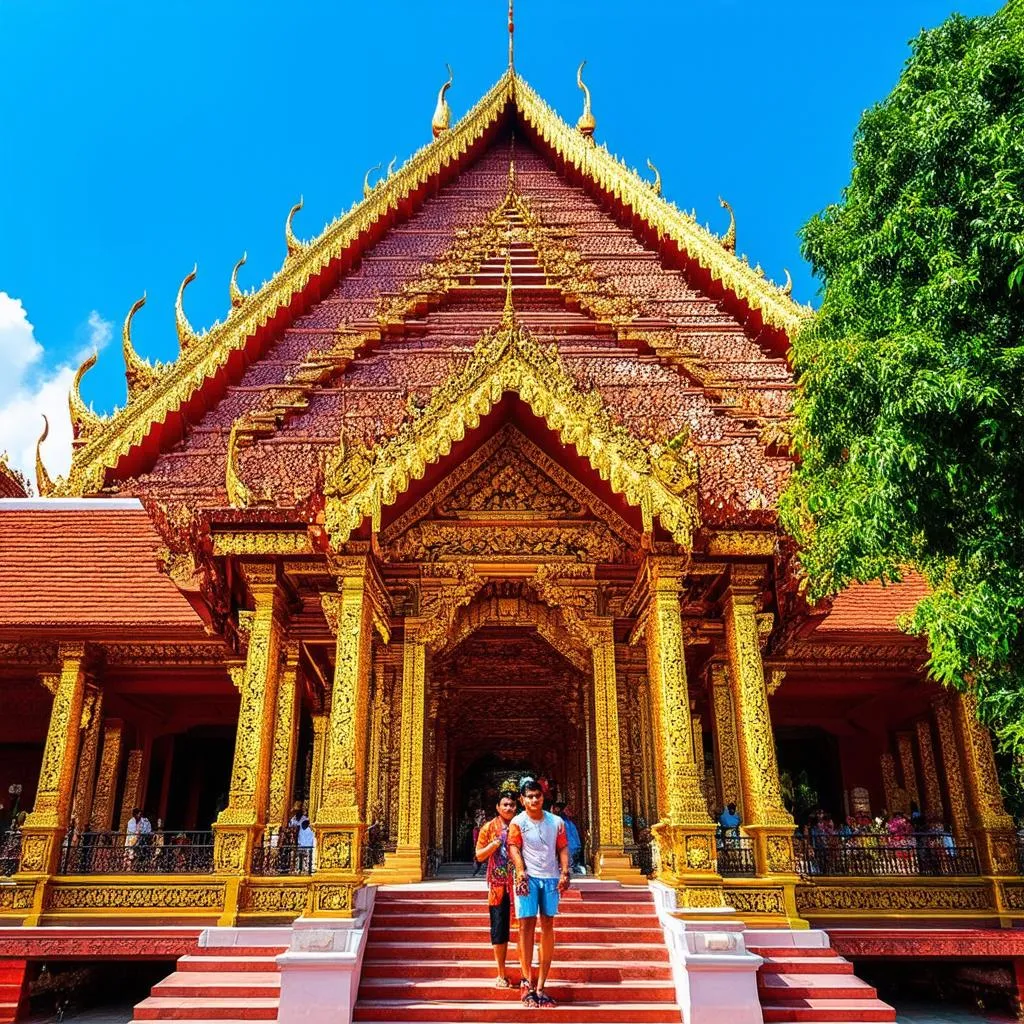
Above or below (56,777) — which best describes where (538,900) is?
below

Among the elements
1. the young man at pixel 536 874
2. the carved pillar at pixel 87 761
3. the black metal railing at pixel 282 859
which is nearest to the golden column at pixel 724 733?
the black metal railing at pixel 282 859

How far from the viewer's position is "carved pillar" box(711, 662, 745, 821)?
29.2ft

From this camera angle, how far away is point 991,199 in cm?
445

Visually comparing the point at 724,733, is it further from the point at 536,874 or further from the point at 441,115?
the point at 441,115

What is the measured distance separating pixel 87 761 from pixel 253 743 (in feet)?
16.2

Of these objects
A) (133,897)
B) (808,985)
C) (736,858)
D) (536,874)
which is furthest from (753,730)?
(133,897)

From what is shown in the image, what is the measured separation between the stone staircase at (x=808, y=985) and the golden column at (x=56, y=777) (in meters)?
6.17

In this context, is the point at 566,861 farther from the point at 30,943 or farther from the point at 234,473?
the point at 30,943

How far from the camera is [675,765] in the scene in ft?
19.2

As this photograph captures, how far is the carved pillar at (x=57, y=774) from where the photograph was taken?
7.72m

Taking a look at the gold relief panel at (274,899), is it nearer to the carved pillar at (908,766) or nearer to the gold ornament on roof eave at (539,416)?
the gold ornament on roof eave at (539,416)

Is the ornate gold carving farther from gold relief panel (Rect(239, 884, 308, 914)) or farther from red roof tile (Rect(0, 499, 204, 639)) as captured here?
red roof tile (Rect(0, 499, 204, 639))

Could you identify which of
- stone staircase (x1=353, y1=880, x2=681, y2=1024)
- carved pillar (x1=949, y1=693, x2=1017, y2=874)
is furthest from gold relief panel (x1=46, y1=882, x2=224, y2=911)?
carved pillar (x1=949, y1=693, x2=1017, y2=874)

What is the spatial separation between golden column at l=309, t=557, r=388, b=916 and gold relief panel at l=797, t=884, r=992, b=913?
4.18 metres
